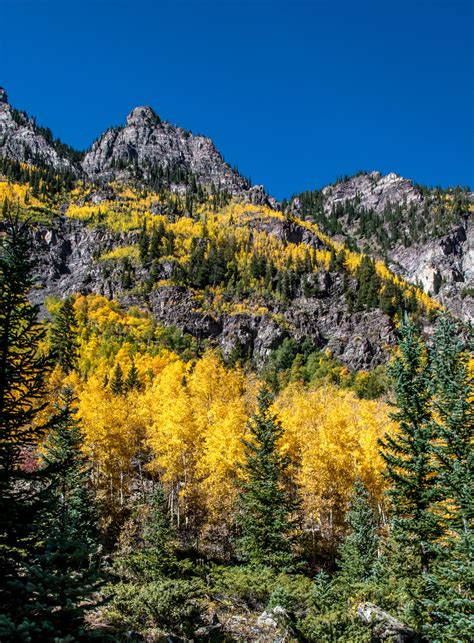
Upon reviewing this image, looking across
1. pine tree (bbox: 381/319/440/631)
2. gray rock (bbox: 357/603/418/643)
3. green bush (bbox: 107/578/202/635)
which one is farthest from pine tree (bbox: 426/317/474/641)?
green bush (bbox: 107/578/202/635)

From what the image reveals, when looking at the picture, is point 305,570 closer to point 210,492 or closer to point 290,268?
point 210,492

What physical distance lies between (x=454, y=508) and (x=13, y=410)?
15.5 m

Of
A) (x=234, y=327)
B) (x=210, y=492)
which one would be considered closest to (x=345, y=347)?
(x=234, y=327)

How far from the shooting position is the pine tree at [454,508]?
11.1 m

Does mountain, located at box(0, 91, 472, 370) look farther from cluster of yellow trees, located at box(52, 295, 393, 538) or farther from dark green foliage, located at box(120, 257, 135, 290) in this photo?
cluster of yellow trees, located at box(52, 295, 393, 538)

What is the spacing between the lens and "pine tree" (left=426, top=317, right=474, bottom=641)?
36.3 feet

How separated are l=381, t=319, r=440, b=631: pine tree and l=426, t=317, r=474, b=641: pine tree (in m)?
0.50

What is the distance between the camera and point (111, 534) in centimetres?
2694

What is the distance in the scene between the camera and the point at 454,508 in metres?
15.8

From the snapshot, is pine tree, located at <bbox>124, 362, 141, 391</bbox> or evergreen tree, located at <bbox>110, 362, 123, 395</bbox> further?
pine tree, located at <bbox>124, 362, 141, 391</bbox>

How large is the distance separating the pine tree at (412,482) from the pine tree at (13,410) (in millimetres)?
13675

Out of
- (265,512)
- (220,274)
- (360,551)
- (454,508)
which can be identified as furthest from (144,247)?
(454,508)

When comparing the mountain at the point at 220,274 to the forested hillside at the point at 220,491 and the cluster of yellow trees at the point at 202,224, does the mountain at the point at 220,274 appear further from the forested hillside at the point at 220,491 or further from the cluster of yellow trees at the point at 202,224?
the forested hillside at the point at 220,491

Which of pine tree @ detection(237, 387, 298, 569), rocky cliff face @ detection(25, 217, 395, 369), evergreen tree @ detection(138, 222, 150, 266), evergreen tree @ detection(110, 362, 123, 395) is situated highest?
evergreen tree @ detection(138, 222, 150, 266)
